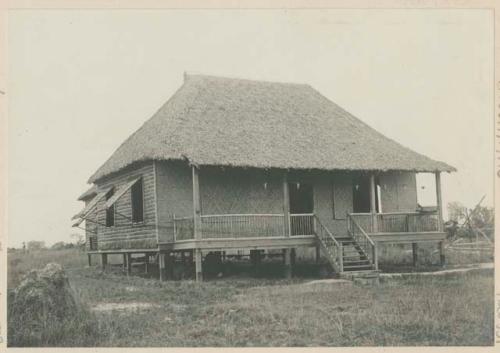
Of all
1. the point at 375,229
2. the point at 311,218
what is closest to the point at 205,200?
the point at 311,218

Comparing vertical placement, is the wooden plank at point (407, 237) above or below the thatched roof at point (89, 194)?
below

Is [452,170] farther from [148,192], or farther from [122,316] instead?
[122,316]

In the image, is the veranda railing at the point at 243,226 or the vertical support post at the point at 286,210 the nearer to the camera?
the veranda railing at the point at 243,226

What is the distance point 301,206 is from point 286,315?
1064 centimetres

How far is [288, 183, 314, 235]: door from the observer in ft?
68.4

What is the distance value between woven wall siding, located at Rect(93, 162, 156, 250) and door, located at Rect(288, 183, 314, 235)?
4.50m

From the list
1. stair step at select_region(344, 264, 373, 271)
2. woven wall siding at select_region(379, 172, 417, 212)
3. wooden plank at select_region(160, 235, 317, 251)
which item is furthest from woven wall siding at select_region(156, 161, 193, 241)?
woven wall siding at select_region(379, 172, 417, 212)

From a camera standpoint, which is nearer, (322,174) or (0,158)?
(0,158)

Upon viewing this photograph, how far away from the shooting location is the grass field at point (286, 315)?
10.5 meters

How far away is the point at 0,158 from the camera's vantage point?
11.7 meters

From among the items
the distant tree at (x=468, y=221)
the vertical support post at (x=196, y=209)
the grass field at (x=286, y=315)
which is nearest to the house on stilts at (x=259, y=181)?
the vertical support post at (x=196, y=209)

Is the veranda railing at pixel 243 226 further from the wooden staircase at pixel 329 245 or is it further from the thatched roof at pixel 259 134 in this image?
the thatched roof at pixel 259 134

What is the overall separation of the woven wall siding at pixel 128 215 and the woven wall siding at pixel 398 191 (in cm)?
837

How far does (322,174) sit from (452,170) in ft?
14.5
